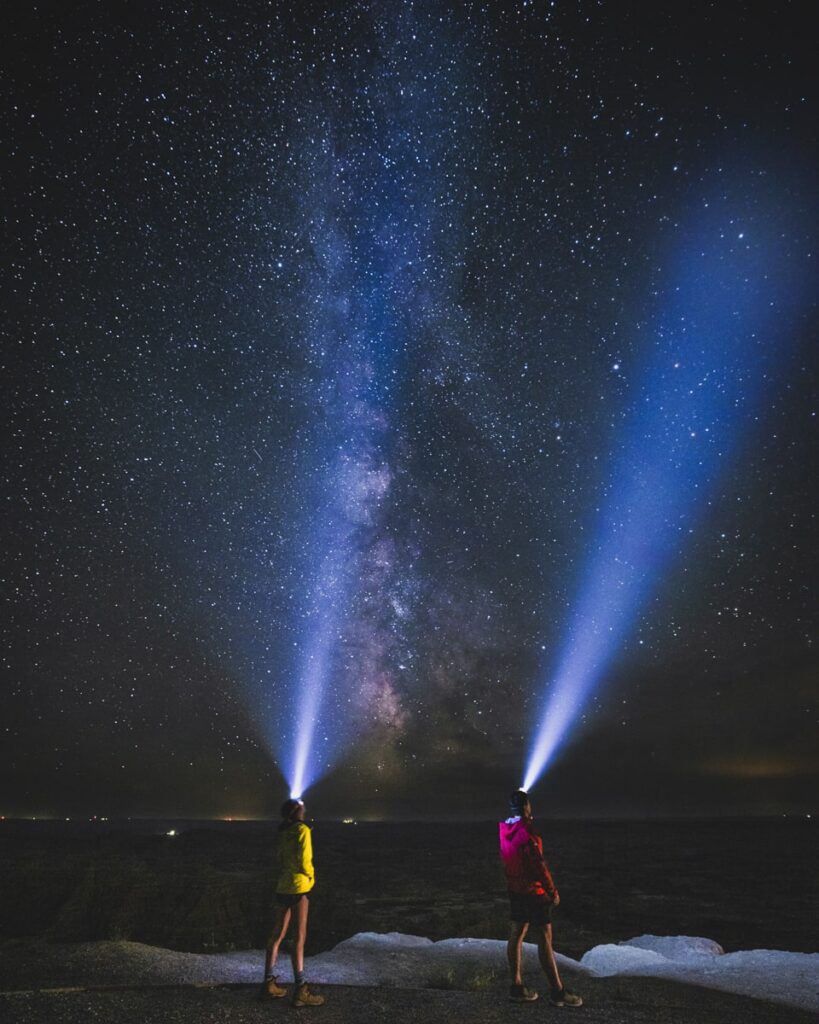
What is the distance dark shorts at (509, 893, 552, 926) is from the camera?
22.0 ft

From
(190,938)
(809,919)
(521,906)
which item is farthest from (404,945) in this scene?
(809,919)

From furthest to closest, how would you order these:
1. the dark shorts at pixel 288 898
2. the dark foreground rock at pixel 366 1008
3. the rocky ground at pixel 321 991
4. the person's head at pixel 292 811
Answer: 1. the person's head at pixel 292 811
2. the dark shorts at pixel 288 898
3. the rocky ground at pixel 321 991
4. the dark foreground rock at pixel 366 1008

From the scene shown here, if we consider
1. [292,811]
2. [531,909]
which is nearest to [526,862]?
[531,909]

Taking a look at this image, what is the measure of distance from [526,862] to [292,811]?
2.67 metres

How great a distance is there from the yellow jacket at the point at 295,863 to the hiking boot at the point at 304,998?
847 millimetres

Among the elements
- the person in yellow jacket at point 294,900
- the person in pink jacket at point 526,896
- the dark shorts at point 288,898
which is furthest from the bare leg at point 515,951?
the dark shorts at point 288,898

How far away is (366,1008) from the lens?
20.6 feet

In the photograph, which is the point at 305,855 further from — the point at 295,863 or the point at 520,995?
the point at 520,995

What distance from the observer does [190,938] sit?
1177 cm

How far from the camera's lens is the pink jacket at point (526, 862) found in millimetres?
6770

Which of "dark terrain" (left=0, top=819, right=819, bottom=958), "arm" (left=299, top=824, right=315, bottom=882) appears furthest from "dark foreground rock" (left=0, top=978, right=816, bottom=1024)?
"dark terrain" (left=0, top=819, right=819, bottom=958)

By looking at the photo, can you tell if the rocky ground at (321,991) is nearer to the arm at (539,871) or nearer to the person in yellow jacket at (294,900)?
the person in yellow jacket at (294,900)

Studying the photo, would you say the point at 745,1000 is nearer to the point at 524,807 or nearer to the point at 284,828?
the point at 524,807

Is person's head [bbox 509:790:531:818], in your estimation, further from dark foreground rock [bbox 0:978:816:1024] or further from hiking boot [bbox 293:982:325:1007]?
hiking boot [bbox 293:982:325:1007]
